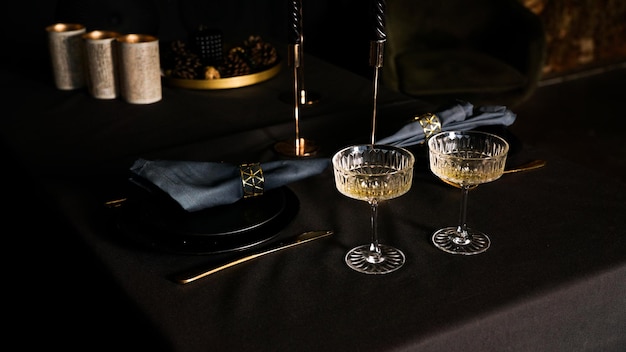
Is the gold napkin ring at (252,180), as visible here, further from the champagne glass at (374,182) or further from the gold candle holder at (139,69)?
the gold candle holder at (139,69)

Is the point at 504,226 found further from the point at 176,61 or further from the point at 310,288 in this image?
the point at 176,61

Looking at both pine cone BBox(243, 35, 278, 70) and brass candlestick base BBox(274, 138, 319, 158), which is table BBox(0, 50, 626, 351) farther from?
pine cone BBox(243, 35, 278, 70)

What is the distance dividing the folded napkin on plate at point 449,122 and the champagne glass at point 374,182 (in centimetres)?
21

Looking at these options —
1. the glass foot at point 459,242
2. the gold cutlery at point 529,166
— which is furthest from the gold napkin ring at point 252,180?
the gold cutlery at point 529,166

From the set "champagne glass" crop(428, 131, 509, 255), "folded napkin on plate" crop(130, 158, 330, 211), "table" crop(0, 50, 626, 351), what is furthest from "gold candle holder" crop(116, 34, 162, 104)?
"champagne glass" crop(428, 131, 509, 255)

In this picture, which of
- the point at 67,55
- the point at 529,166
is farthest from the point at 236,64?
the point at 529,166

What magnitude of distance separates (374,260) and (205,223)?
222 millimetres

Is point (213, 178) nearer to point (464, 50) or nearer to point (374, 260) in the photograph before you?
point (374, 260)

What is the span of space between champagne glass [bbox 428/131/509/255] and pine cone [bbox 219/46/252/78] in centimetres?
72

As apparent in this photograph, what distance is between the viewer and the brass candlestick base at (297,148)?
1.17m

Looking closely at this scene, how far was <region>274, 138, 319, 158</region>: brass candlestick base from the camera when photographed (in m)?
1.17

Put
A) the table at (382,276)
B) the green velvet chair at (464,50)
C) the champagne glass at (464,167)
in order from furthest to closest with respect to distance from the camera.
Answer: the green velvet chair at (464,50), the champagne glass at (464,167), the table at (382,276)

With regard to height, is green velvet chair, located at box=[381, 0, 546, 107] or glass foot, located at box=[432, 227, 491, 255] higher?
glass foot, located at box=[432, 227, 491, 255]

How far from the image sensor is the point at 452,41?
274 cm
